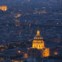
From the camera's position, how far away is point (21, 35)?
128 ft

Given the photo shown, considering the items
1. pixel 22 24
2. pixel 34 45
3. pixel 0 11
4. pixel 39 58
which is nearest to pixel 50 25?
pixel 22 24

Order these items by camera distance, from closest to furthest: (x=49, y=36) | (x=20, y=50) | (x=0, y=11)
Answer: (x=20, y=50), (x=49, y=36), (x=0, y=11)

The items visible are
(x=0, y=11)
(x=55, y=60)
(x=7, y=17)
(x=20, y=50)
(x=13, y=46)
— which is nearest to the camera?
(x=55, y=60)

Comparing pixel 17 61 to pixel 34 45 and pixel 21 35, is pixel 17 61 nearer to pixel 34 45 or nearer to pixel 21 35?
pixel 34 45

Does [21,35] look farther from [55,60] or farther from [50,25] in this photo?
[55,60]

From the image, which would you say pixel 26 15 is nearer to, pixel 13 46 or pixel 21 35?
pixel 21 35

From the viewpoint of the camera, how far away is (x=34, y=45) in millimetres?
29609

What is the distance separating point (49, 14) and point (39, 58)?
33160 millimetres

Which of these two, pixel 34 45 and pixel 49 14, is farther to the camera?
pixel 49 14

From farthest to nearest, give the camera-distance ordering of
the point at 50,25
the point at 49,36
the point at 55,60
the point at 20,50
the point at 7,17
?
the point at 7,17, the point at 50,25, the point at 49,36, the point at 20,50, the point at 55,60

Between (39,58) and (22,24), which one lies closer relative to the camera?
(39,58)

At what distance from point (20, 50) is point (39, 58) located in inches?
191

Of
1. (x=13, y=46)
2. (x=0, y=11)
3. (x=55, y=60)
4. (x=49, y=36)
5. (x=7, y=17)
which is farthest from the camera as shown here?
(x=0, y=11)

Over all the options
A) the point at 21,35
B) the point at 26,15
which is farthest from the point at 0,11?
the point at 21,35
